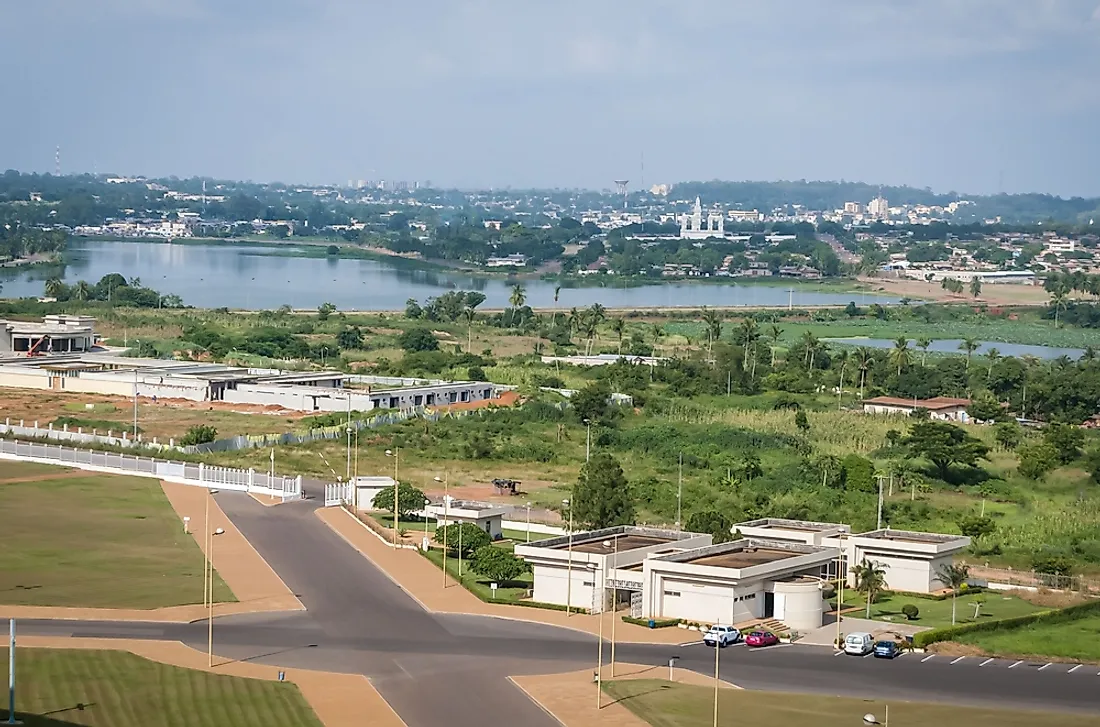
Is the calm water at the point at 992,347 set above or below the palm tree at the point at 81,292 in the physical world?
below

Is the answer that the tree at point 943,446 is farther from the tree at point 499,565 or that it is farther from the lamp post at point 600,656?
the lamp post at point 600,656

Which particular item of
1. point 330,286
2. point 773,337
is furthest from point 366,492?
point 330,286

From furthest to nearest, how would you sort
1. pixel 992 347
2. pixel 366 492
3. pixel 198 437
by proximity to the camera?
pixel 992 347, pixel 198 437, pixel 366 492

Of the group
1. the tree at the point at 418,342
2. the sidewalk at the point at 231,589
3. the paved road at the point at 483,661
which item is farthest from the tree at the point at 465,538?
the tree at the point at 418,342

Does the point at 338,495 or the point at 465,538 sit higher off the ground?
the point at 465,538

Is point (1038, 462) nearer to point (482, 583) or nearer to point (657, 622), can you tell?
point (482, 583)

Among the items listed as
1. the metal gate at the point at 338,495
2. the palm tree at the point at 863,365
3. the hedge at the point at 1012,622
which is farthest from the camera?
the palm tree at the point at 863,365

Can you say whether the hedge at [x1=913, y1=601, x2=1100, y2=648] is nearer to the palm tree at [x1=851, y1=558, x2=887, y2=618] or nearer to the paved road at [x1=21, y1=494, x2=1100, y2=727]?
the paved road at [x1=21, y1=494, x2=1100, y2=727]

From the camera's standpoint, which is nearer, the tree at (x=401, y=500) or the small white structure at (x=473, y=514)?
the small white structure at (x=473, y=514)
